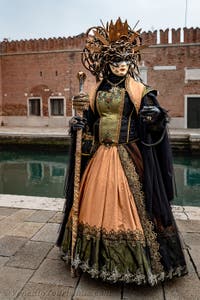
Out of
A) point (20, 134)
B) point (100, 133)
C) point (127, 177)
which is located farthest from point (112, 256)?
point (20, 134)

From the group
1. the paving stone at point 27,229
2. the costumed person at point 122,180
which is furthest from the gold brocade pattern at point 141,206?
the paving stone at point 27,229

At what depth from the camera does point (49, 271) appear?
78.2 inches

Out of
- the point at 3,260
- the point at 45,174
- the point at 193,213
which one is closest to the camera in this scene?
the point at 3,260

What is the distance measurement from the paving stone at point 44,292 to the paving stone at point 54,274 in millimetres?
43

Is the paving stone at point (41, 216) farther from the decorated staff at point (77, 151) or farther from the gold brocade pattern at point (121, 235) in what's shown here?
the gold brocade pattern at point (121, 235)

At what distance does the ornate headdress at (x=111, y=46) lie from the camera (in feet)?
6.23

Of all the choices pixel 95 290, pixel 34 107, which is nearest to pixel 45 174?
pixel 95 290

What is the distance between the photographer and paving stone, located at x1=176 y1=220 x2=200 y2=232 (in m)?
2.69

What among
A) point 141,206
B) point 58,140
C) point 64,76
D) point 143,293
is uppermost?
point 64,76

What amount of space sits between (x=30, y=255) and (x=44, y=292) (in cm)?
48

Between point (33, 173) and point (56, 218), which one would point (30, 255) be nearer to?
point (56, 218)

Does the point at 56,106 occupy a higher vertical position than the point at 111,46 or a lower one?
higher

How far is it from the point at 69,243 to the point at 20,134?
29.6 ft

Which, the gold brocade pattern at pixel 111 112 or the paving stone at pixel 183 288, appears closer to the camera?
the paving stone at pixel 183 288
